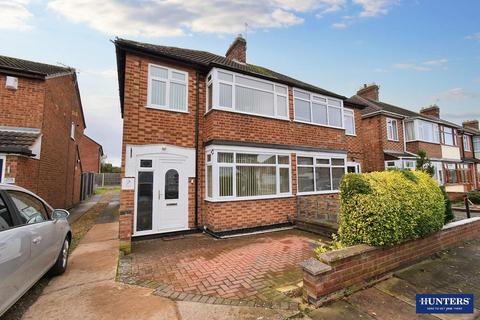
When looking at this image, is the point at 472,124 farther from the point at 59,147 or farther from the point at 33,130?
the point at 33,130

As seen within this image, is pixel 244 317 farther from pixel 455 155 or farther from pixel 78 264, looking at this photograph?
pixel 455 155

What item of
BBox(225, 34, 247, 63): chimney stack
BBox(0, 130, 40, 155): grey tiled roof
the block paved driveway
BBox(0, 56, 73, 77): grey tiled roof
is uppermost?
BBox(225, 34, 247, 63): chimney stack

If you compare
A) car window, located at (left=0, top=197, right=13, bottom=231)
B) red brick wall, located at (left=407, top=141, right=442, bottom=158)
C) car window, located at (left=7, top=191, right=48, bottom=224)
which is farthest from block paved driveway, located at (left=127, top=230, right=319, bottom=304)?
red brick wall, located at (left=407, top=141, right=442, bottom=158)

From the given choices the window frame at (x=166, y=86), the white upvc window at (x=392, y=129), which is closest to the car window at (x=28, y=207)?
the window frame at (x=166, y=86)

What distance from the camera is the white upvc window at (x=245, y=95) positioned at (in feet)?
24.9

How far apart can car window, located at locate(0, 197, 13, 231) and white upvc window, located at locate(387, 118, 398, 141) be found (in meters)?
18.5

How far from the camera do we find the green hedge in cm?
390

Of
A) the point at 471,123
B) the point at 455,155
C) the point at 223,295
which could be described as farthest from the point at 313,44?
the point at 471,123

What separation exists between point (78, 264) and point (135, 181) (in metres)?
2.46

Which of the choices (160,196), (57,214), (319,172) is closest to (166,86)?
(160,196)

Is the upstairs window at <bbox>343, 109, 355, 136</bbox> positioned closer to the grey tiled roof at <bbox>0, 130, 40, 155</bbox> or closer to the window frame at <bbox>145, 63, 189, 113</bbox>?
the window frame at <bbox>145, 63, 189, 113</bbox>

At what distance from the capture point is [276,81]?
884 centimetres

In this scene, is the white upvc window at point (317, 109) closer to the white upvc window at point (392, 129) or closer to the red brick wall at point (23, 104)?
the white upvc window at point (392, 129)

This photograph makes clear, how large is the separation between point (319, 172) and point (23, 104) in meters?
11.9
